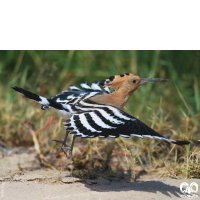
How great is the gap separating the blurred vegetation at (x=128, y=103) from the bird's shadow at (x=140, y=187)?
0.30 m

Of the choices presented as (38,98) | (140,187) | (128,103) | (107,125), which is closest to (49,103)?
(38,98)

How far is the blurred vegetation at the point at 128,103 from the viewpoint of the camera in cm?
348

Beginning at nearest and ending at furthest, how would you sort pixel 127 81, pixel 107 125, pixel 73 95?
pixel 107 125
pixel 127 81
pixel 73 95

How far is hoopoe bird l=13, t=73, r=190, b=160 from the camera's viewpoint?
2508mm

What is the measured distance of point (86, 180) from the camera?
278 centimetres

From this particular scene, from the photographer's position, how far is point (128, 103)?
4801 millimetres

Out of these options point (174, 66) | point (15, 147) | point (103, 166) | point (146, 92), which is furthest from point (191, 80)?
point (15, 147)

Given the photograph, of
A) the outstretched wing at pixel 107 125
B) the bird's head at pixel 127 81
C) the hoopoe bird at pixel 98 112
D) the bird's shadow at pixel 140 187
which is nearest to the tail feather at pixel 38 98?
the hoopoe bird at pixel 98 112

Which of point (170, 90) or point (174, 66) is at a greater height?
point (174, 66)

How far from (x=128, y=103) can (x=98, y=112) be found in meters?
1.99

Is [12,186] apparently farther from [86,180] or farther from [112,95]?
[112,95]

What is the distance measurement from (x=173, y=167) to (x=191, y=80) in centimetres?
228

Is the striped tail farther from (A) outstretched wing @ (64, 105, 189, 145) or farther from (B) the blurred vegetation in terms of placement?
(B) the blurred vegetation

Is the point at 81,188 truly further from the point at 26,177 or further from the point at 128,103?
the point at 128,103
